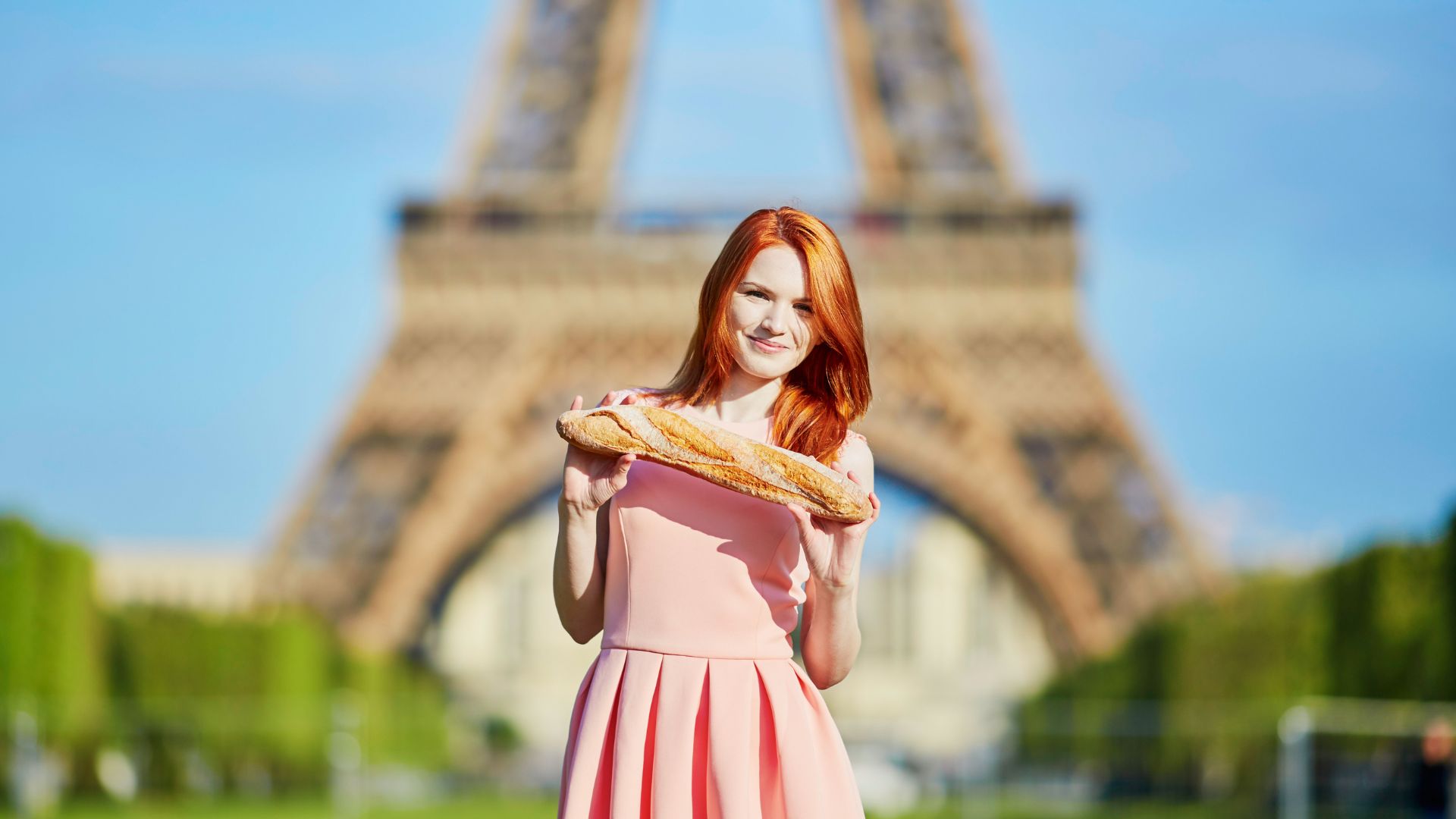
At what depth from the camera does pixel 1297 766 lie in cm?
1255

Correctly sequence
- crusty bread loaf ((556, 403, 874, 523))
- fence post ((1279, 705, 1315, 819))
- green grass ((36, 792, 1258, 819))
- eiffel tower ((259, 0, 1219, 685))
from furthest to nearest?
eiffel tower ((259, 0, 1219, 685)), green grass ((36, 792, 1258, 819)), fence post ((1279, 705, 1315, 819)), crusty bread loaf ((556, 403, 874, 523))

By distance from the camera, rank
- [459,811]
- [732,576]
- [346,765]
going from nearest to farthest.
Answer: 1. [732,576]
2. [346,765]
3. [459,811]

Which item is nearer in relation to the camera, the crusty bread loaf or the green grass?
the crusty bread loaf

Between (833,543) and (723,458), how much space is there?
161mm

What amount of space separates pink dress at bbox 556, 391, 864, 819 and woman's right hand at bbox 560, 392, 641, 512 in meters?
0.08

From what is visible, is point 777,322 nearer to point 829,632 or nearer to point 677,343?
point 829,632

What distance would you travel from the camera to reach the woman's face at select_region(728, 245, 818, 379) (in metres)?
2.33

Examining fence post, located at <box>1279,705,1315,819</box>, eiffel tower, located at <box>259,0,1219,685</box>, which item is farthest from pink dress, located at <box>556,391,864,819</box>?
eiffel tower, located at <box>259,0,1219,685</box>

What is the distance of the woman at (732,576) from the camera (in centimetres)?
222

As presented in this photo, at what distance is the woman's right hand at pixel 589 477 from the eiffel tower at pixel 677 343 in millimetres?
20494

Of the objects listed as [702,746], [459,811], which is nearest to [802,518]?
[702,746]

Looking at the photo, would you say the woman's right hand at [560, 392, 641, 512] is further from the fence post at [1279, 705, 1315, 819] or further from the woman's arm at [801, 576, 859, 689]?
the fence post at [1279, 705, 1315, 819]

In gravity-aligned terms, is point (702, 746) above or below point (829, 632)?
below

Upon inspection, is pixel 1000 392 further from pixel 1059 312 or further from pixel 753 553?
pixel 753 553
